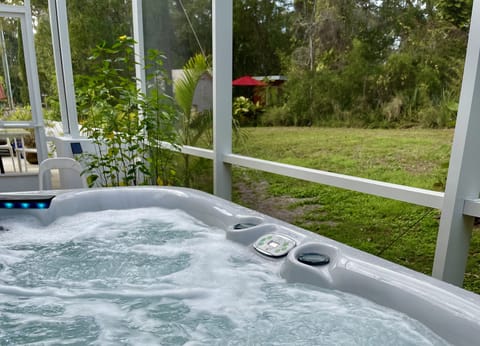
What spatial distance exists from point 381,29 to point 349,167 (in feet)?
3.75

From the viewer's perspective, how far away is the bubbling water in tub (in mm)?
1127

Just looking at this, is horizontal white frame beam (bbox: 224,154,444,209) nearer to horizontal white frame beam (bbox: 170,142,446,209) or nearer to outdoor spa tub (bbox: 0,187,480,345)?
horizontal white frame beam (bbox: 170,142,446,209)

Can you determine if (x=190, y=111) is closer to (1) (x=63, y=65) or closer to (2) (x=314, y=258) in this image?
(1) (x=63, y=65)

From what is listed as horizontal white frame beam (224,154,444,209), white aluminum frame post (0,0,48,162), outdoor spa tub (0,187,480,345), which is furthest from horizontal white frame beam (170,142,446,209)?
white aluminum frame post (0,0,48,162)

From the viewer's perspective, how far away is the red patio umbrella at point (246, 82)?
2953 millimetres

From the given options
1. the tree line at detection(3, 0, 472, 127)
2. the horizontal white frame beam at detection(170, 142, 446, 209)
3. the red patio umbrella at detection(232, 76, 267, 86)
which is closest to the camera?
the horizontal white frame beam at detection(170, 142, 446, 209)

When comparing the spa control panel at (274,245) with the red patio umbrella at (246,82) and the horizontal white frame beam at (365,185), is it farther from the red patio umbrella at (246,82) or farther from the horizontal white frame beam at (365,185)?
the red patio umbrella at (246,82)

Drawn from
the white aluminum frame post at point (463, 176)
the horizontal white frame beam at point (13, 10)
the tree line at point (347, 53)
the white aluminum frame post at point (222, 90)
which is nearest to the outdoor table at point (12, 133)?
the horizontal white frame beam at point (13, 10)

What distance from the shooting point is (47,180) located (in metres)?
3.15

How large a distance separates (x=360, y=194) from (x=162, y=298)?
86.6 inches

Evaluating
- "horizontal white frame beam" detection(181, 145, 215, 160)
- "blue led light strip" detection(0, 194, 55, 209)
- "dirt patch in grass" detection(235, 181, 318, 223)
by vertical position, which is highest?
"horizontal white frame beam" detection(181, 145, 215, 160)

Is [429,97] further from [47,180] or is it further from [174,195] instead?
[47,180]

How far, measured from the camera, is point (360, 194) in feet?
10.1

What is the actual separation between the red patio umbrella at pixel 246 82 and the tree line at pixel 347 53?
5cm
